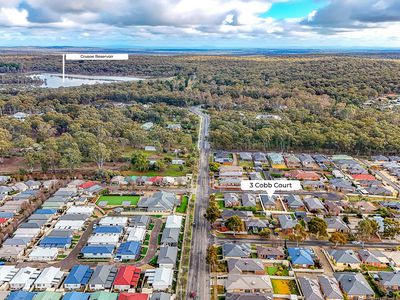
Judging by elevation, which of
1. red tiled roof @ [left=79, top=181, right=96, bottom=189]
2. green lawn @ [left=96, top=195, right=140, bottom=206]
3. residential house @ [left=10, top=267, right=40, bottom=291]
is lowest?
residential house @ [left=10, top=267, right=40, bottom=291]

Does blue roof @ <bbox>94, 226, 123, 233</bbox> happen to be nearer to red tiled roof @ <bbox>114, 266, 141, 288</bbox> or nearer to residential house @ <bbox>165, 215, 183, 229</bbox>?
residential house @ <bbox>165, 215, 183, 229</bbox>

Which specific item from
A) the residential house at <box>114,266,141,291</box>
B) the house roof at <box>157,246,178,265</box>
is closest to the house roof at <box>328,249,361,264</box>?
the house roof at <box>157,246,178,265</box>

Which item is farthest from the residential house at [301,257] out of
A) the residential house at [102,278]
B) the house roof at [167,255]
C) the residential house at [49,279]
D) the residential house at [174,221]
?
the residential house at [49,279]

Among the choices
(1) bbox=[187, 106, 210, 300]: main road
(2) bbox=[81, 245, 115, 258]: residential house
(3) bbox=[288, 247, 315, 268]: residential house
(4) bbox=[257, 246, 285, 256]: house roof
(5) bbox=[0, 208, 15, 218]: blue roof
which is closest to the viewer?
(1) bbox=[187, 106, 210, 300]: main road

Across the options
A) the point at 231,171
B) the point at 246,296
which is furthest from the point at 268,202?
the point at 246,296

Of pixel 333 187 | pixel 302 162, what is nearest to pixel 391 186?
pixel 333 187

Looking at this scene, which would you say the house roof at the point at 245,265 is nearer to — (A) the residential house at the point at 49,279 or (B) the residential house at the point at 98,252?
(B) the residential house at the point at 98,252
